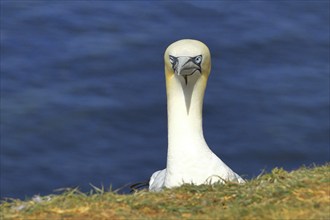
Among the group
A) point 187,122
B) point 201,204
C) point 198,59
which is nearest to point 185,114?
point 187,122

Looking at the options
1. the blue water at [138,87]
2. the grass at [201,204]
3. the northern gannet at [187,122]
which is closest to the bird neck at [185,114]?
the northern gannet at [187,122]

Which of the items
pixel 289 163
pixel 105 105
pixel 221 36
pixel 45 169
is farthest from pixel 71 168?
pixel 221 36

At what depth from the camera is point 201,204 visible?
10.4 metres

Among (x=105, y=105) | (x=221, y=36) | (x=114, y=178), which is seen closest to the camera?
(x=114, y=178)

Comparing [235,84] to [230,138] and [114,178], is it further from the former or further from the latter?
[114,178]

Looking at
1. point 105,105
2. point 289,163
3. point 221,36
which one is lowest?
point 289,163

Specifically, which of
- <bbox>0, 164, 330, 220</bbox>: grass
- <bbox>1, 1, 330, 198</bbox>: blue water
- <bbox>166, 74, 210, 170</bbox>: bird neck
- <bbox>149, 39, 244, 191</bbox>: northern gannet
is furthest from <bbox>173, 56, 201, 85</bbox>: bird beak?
<bbox>1, 1, 330, 198</bbox>: blue water

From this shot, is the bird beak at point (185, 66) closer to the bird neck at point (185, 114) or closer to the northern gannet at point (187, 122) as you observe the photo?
the northern gannet at point (187, 122)

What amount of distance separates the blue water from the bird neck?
1037cm

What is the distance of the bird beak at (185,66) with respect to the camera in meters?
12.2

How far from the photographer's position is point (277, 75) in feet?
89.7

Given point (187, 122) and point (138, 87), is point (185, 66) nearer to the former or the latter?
→ point (187, 122)

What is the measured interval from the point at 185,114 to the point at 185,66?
677 mm

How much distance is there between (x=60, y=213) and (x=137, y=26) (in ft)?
63.8
